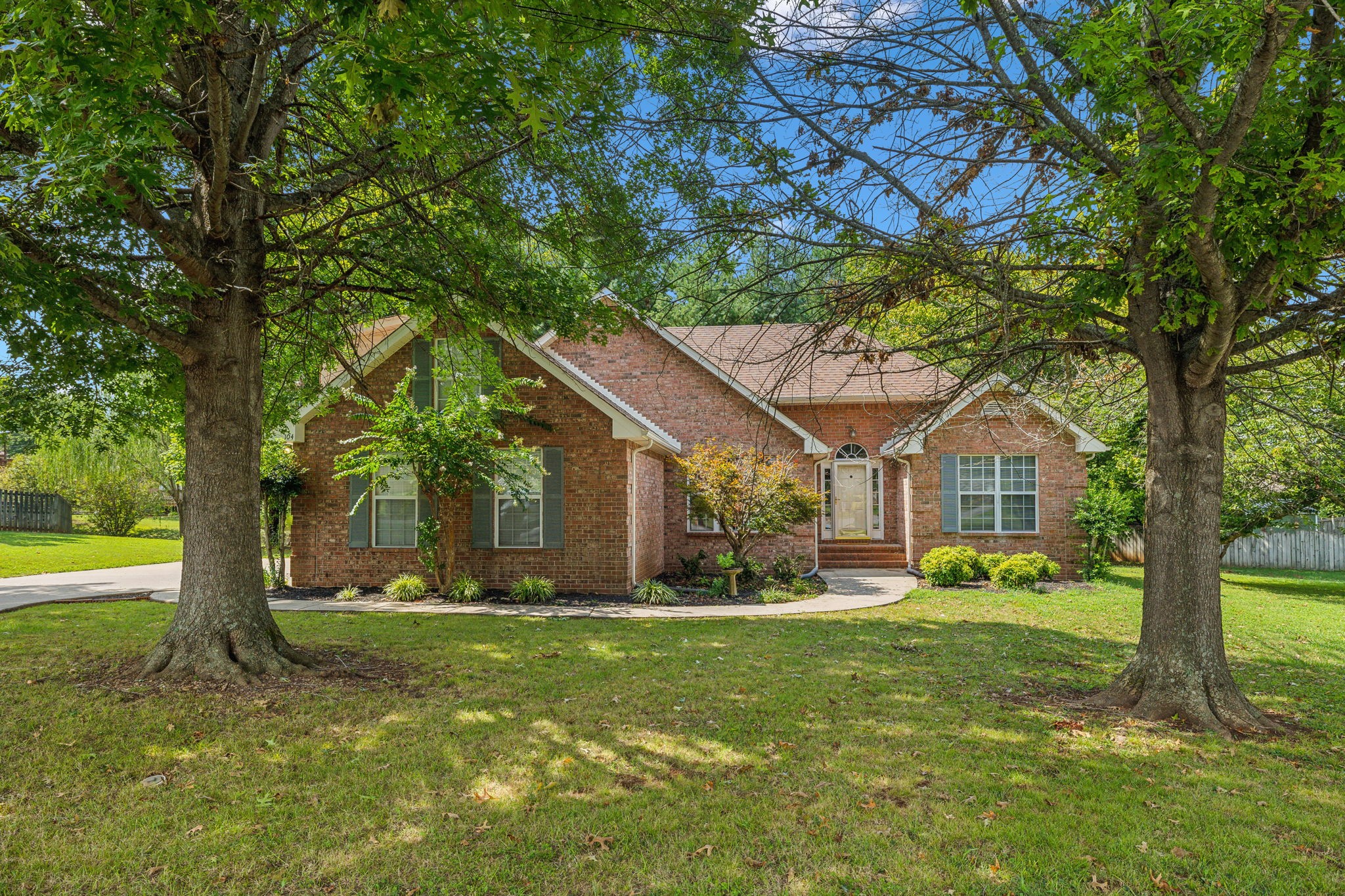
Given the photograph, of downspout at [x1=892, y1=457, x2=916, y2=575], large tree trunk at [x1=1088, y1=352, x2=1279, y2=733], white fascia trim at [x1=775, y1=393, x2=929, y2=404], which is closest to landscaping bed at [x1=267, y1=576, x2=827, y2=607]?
downspout at [x1=892, y1=457, x2=916, y2=575]

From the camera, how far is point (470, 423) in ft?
39.6

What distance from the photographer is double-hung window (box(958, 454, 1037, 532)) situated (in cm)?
1702

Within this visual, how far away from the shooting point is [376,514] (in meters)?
13.8

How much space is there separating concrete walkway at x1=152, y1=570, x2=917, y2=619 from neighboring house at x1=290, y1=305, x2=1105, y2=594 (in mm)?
1327

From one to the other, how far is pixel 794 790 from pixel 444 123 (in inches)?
194

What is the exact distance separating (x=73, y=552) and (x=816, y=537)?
2024 cm

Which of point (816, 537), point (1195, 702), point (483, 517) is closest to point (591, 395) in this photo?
point (483, 517)

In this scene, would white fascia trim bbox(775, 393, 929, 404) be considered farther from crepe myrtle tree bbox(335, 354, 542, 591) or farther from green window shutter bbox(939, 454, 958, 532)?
crepe myrtle tree bbox(335, 354, 542, 591)

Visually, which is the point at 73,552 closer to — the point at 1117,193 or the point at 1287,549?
the point at 1117,193

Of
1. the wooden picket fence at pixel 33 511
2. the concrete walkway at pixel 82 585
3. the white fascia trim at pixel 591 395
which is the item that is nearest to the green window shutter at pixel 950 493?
the white fascia trim at pixel 591 395

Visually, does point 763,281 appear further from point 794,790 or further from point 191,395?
point 191,395

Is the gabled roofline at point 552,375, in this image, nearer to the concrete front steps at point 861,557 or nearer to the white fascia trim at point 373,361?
the white fascia trim at point 373,361

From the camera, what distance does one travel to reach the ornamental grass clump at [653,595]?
1275 centimetres

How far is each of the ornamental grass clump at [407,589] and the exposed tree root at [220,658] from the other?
17.8 feet
